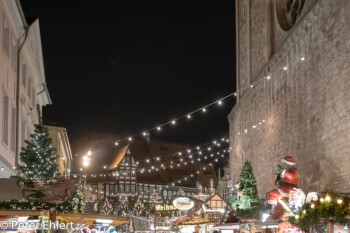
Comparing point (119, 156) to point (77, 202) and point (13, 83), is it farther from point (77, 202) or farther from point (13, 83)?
point (77, 202)

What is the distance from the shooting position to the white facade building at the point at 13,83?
17347 millimetres

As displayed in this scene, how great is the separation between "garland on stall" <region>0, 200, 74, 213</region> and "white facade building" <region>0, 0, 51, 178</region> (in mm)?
2828

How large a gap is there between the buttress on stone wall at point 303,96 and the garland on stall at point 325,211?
116 inches

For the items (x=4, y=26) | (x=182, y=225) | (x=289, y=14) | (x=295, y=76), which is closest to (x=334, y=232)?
(x=295, y=76)

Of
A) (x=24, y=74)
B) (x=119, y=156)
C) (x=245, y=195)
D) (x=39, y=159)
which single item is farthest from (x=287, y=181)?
(x=119, y=156)

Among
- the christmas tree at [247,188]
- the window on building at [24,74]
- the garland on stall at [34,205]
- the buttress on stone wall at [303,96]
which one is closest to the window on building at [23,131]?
the window on building at [24,74]

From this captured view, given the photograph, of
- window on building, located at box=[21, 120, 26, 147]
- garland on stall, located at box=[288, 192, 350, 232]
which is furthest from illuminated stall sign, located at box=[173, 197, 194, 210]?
garland on stall, located at box=[288, 192, 350, 232]

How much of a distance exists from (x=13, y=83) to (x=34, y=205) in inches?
341

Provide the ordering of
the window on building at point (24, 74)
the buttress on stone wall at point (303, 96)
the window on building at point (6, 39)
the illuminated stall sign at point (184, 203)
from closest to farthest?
the buttress on stone wall at point (303, 96) < the window on building at point (6, 39) < the window on building at point (24, 74) < the illuminated stall sign at point (184, 203)

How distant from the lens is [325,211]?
11.4m

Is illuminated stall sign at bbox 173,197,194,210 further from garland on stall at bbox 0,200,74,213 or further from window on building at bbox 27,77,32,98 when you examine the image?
garland on stall at bbox 0,200,74,213

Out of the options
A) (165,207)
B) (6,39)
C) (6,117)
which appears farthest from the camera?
(165,207)

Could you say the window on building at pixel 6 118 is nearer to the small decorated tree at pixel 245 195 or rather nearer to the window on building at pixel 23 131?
the window on building at pixel 23 131

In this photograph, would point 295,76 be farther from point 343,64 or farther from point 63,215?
point 63,215
